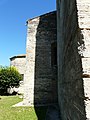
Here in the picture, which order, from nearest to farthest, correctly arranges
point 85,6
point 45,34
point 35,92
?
point 85,6, point 35,92, point 45,34

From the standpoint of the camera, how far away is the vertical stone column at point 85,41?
1424 millimetres

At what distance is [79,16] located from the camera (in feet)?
5.48

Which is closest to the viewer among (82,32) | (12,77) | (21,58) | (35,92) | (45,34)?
(82,32)

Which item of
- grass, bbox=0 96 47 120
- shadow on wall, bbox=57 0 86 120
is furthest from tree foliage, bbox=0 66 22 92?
shadow on wall, bbox=57 0 86 120

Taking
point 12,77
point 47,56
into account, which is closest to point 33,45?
point 47,56

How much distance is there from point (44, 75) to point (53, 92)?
1.22 metres

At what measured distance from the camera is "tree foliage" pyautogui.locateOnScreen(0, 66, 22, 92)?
54.7ft

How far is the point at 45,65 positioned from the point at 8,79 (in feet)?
25.7

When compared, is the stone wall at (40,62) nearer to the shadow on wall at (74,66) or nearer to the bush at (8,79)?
the shadow on wall at (74,66)

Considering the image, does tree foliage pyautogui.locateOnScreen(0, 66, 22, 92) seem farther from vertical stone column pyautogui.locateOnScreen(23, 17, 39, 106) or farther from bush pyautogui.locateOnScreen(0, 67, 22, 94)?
vertical stone column pyautogui.locateOnScreen(23, 17, 39, 106)

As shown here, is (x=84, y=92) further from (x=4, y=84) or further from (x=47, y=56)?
(x=4, y=84)

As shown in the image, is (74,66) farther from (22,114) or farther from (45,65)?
(45,65)

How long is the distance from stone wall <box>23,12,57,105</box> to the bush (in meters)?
7.30

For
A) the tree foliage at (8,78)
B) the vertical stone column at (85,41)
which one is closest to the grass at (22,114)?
the vertical stone column at (85,41)
